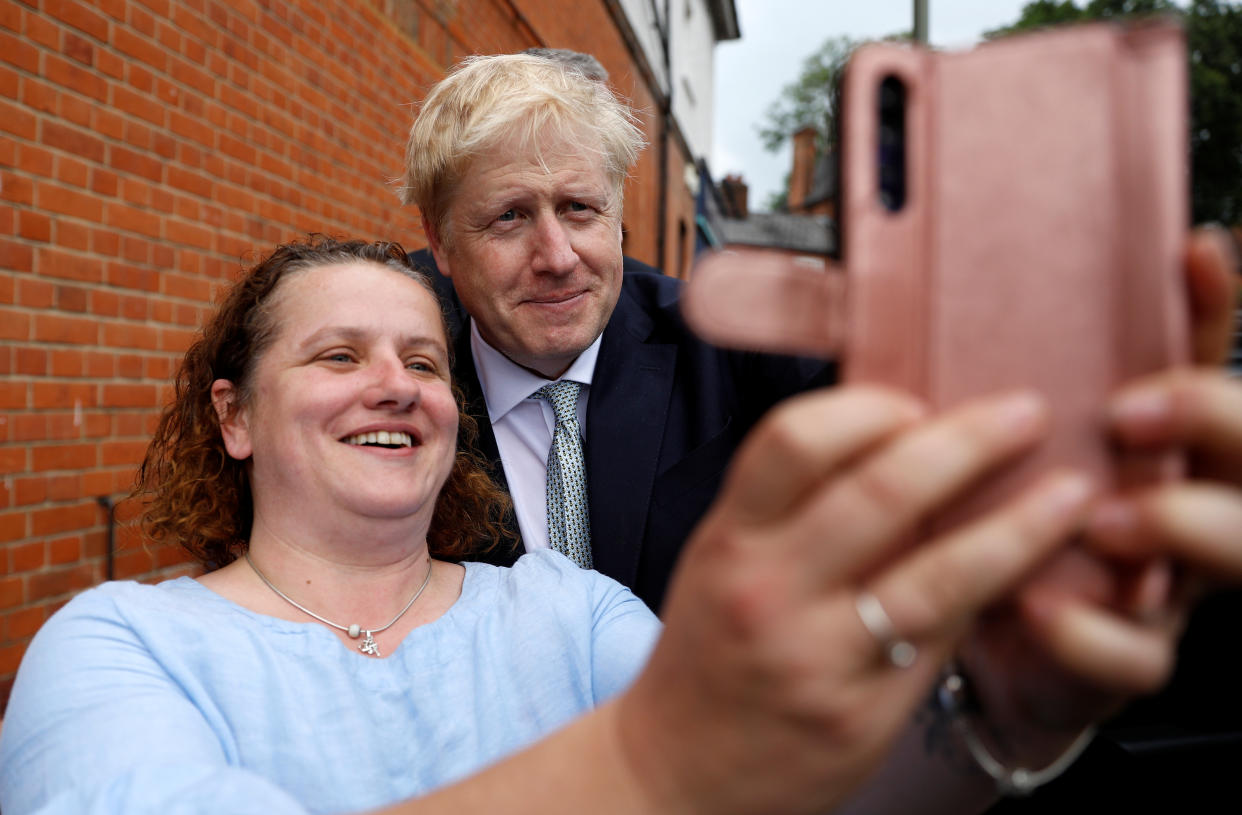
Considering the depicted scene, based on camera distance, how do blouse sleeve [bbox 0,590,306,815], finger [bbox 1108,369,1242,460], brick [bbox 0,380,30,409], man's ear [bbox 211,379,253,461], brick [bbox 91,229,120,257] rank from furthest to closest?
brick [bbox 91,229,120,257] < brick [bbox 0,380,30,409] < man's ear [bbox 211,379,253,461] < blouse sleeve [bbox 0,590,306,815] < finger [bbox 1108,369,1242,460]

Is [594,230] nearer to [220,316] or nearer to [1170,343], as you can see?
[220,316]

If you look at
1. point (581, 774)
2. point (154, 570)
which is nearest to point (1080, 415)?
point (581, 774)

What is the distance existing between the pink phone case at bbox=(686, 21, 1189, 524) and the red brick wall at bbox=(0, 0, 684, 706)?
7.05 feet

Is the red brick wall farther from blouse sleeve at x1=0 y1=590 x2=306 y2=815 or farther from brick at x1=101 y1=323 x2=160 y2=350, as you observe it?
blouse sleeve at x1=0 y1=590 x2=306 y2=815

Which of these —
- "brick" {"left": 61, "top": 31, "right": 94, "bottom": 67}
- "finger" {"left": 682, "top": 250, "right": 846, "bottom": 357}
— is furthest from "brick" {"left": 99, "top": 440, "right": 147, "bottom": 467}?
"finger" {"left": 682, "top": 250, "right": 846, "bottom": 357}

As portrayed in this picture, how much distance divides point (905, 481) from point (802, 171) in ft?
1.61

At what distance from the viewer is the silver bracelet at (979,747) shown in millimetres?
753

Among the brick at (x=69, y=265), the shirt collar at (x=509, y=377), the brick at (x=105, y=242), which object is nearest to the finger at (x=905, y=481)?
the shirt collar at (x=509, y=377)

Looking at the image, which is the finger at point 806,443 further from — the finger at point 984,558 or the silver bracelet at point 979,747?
the silver bracelet at point 979,747

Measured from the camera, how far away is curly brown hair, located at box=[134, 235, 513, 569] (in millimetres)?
1748

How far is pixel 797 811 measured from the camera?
2.05ft

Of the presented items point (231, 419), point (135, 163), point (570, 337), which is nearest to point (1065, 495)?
point (231, 419)

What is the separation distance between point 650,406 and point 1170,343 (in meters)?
1.68

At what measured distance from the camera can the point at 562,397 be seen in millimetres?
2270
